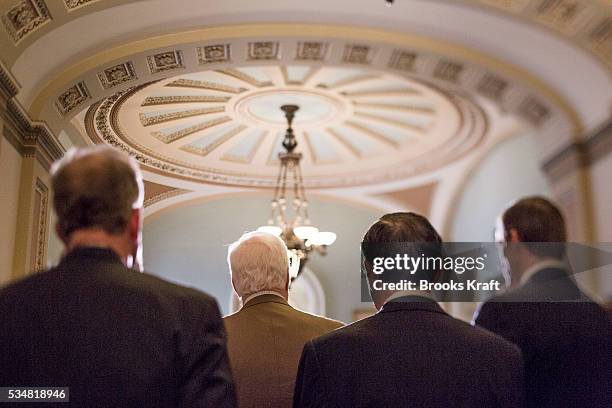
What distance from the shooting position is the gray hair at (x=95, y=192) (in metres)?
1.70

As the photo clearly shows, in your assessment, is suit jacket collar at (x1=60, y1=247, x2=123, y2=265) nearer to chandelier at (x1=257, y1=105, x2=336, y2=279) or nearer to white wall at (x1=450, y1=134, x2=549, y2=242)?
chandelier at (x1=257, y1=105, x2=336, y2=279)

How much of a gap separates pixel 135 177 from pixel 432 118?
23.7 feet

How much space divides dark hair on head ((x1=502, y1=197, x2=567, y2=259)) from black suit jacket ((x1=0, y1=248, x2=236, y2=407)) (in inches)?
42.3

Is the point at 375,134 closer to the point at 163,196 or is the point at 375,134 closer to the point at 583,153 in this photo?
the point at 583,153

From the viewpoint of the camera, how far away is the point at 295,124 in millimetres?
8492

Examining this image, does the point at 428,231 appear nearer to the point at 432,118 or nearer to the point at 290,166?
the point at 290,166

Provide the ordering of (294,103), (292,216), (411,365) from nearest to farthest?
→ (411,365), (292,216), (294,103)

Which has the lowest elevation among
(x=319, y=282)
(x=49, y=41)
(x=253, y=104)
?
(x=319, y=282)

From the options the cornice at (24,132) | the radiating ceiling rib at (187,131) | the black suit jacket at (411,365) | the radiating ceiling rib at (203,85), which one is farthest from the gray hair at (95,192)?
the radiating ceiling rib at (203,85)

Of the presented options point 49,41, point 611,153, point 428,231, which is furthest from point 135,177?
point 611,153

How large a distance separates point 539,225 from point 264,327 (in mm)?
985

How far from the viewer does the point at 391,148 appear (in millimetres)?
9555

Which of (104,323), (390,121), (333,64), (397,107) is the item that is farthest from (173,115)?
(104,323)

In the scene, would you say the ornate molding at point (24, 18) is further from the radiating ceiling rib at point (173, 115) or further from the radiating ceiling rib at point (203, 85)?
the radiating ceiling rib at point (203, 85)
